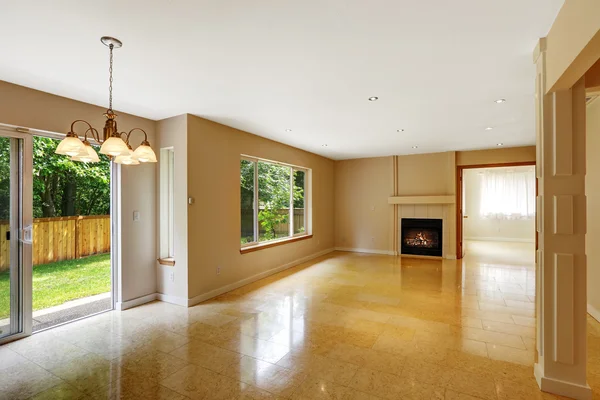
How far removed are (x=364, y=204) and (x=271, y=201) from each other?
9.71 ft

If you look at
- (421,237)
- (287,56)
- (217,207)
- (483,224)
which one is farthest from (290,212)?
(483,224)

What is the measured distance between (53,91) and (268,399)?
3.60 m

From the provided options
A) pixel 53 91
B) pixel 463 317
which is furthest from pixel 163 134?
pixel 463 317

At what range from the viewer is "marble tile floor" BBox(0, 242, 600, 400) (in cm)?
215

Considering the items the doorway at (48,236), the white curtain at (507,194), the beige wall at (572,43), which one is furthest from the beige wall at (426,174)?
the doorway at (48,236)

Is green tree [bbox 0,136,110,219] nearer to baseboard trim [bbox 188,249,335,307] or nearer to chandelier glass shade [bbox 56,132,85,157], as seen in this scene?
chandelier glass shade [bbox 56,132,85,157]

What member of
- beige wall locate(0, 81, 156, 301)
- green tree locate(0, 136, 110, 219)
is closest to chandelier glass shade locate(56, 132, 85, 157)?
beige wall locate(0, 81, 156, 301)

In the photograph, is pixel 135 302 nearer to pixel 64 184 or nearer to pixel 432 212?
pixel 64 184

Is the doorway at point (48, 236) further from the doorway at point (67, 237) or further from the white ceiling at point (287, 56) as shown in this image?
the white ceiling at point (287, 56)

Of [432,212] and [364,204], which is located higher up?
[364,204]

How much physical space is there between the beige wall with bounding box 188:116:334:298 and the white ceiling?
0.42 m

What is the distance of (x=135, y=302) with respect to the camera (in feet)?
12.8

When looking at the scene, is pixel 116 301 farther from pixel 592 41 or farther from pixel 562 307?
pixel 592 41

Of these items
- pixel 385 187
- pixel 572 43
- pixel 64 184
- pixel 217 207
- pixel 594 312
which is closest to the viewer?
pixel 572 43
